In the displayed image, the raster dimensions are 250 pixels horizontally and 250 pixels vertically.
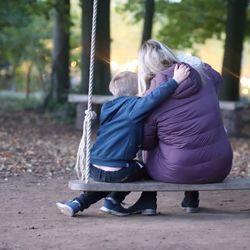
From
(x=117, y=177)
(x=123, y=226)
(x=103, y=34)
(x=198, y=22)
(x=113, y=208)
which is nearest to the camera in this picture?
(x=123, y=226)

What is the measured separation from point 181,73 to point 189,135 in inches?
20.5

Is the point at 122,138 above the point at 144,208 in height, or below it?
above

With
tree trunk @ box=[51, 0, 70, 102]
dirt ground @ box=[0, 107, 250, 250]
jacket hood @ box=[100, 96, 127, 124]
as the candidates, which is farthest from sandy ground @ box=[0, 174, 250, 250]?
tree trunk @ box=[51, 0, 70, 102]

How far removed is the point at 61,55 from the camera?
64.8 ft

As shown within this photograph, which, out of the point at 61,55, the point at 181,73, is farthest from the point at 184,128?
the point at 61,55

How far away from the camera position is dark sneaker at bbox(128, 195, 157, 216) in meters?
6.14

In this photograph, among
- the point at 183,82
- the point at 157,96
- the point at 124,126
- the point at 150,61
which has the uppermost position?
the point at 150,61

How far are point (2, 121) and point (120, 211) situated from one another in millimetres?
10367

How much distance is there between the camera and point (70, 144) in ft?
40.2

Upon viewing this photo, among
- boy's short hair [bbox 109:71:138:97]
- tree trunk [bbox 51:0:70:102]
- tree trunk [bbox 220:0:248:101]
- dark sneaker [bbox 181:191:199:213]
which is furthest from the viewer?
tree trunk [bbox 51:0:70:102]

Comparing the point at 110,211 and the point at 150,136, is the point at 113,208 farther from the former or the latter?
the point at 150,136

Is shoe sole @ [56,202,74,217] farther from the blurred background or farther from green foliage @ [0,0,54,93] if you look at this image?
green foliage @ [0,0,54,93]

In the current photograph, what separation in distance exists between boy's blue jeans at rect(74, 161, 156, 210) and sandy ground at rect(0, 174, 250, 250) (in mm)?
162

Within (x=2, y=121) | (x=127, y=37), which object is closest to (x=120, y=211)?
(x=2, y=121)
